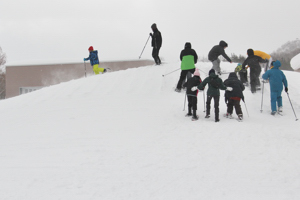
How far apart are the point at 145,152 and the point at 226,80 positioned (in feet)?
13.4

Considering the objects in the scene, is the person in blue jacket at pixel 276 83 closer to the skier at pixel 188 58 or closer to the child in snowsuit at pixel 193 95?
the child in snowsuit at pixel 193 95

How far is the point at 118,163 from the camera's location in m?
5.70

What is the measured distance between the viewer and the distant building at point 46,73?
26.0 metres

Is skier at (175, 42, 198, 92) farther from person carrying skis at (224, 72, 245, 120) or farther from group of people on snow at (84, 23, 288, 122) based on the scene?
person carrying skis at (224, 72, 245, 120)

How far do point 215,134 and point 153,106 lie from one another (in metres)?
3.43

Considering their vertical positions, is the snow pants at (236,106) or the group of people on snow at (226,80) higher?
the group of people on snow at (226,80)

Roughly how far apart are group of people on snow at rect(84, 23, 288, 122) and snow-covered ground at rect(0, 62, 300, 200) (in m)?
0.49

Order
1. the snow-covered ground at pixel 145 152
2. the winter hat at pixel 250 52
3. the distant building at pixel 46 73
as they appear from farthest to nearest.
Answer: the distant building at pixel 46 73 → the winter hat at pixel 250 52 → the snow-covered ground at pixel 145 152

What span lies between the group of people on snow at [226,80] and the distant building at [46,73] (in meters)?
12.1

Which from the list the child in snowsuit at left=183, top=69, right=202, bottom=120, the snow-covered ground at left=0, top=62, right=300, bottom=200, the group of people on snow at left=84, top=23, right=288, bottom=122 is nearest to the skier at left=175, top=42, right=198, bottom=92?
the group of people on snow at left=84, top=23, right=288, bottom=122

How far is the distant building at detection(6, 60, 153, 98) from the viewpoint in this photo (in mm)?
25953

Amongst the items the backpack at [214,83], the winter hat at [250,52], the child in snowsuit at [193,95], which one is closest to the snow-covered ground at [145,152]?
the child in snowsuit at [193,95]

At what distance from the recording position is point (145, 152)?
6172mm

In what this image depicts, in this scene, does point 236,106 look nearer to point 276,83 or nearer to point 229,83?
point 229,83
